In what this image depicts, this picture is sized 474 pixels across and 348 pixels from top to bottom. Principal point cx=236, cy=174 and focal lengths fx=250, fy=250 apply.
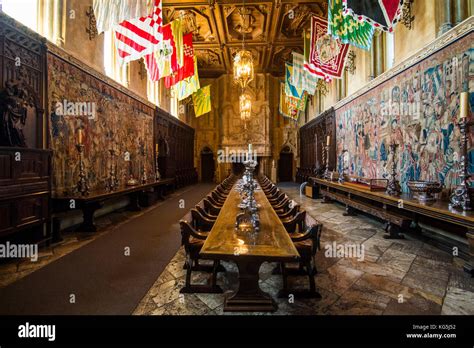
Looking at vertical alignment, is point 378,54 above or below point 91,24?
below

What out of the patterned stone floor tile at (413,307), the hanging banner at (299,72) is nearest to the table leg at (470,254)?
the patterned stone floor tile at (413,307)

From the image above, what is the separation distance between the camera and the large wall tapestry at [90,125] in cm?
626

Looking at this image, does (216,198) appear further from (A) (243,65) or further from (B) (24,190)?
(A) (243,65)

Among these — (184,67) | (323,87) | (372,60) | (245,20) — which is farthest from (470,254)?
(245,20)

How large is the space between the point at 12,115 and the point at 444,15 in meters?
9.22

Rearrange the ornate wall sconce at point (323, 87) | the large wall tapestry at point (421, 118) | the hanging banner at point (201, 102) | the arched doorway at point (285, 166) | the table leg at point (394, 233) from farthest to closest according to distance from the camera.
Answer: the arched doorway at point (285, 166)
the hanging banner at point (201, 102)
the ornate wall sconce at point (323, 87)
the table leg at point (394, 233)
the large wall tapestry at point (421, 118)

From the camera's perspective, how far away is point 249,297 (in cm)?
282

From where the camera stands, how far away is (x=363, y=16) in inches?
231

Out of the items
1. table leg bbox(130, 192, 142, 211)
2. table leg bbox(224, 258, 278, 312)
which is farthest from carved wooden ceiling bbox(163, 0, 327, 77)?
table leg bbox(224, 258, 278, 312)

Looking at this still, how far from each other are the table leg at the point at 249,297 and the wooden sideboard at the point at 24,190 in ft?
13.6

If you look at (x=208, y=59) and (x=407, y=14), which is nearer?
(x=407, y=14)

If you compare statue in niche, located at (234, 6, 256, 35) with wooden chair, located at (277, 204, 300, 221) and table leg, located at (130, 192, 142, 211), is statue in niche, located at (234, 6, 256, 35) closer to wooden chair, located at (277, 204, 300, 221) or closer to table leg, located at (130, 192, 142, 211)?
table leg, located at (130, 192, 142, 211)

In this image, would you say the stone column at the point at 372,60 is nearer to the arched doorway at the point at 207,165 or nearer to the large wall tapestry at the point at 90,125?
the large wall tapestry at the point at 90,125
